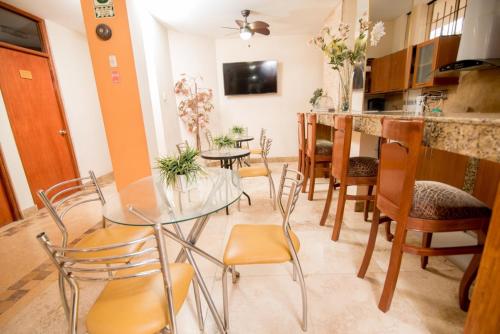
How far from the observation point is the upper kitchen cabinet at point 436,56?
239 centimetres

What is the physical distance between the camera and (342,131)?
1735 millimetres

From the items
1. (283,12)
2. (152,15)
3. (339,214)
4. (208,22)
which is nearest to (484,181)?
(339,214)

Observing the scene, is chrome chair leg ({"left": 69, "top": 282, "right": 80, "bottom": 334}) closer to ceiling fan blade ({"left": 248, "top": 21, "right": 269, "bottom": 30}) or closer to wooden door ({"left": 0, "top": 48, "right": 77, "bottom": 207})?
wooden door ({"left": 0, "top": 48, "right": 77, "bottom": 207})

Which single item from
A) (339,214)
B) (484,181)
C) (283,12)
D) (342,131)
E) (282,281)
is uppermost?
(283,12)

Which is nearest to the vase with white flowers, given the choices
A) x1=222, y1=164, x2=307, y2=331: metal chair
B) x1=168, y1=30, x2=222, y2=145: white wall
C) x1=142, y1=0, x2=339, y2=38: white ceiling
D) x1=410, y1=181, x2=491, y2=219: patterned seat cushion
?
x1=142, y1=0, x2=339, y2=38: white ceiling

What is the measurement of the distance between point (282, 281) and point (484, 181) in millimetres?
1662

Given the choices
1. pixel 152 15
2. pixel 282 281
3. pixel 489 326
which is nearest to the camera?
pixel 489 326

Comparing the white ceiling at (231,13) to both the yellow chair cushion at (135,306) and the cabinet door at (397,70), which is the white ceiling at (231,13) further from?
the yellow chair cushion at (135,306)

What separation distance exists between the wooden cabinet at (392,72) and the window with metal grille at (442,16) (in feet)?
0.97

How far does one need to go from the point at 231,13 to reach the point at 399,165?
3.44 meters

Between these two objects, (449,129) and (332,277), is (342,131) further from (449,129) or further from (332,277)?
(332,277)

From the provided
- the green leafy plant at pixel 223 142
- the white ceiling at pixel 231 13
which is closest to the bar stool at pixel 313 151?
the green leafy plant at pixel 223 142

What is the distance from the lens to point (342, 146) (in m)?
1.74

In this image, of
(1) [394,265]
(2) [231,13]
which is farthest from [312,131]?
(2) [231,13]
